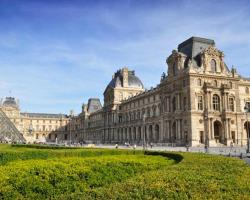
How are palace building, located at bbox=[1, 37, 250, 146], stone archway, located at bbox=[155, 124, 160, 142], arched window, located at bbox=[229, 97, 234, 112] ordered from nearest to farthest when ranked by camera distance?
palace building, located at bbox=[1, 37, 250, 146], arched window, located at bbox=[229, 97, 234, 112], stone archway, located at bbox=[155, 124, 160, 142]

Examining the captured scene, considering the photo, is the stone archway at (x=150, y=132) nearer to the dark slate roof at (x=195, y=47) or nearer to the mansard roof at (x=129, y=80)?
the dark slate roof at (x=195, y=47)

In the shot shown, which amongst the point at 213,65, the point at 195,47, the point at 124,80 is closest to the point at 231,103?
the point at 213,65

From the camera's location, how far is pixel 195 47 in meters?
63.7

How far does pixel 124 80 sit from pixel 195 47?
1825 inches

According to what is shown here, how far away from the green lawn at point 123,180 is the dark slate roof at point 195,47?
45322 mm

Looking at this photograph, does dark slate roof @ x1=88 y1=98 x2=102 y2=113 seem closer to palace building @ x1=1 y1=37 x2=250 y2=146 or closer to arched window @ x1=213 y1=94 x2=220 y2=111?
palace building @ x1=1 y1=37 x2=250 y2=146

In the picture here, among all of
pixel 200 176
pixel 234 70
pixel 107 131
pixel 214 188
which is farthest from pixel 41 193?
pixel 107 131

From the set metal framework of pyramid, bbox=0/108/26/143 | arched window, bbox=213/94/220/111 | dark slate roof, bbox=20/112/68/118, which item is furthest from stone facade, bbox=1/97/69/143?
arched window, bbox=213/94/220/111

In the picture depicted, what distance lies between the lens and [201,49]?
210ft

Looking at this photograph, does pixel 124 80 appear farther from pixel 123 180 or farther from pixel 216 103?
pixel 123 180

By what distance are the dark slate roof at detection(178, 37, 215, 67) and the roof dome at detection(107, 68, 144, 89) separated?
42.2 metres

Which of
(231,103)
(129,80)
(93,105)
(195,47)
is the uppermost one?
(129,80)

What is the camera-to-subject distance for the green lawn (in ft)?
23.1

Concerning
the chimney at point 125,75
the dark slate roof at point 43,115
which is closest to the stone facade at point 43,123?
the dark slate roof at point 43,115
